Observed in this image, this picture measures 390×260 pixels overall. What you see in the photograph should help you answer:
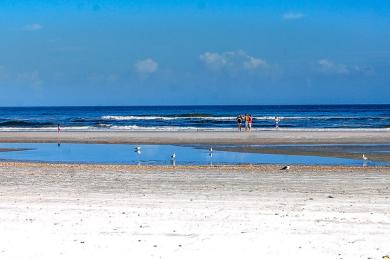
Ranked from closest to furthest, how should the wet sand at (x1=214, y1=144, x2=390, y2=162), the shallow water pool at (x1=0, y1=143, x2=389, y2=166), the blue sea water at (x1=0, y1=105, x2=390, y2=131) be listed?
the shallow water pool at (x1=0, y1=143, x2=389, y2=166) < the wet sand at (x1=214, y1=144, x2=390, y2=162) < the blue sea water at (x1=0, y1=105, x2=390, y2=131)

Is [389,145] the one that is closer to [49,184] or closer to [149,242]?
[49,184]

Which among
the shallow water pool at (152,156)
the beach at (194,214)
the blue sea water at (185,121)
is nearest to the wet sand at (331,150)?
the shallow water pool at (152,156)

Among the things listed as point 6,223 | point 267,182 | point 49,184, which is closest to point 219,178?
point 267,182

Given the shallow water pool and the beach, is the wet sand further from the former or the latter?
the beach

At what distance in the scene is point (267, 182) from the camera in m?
16.4

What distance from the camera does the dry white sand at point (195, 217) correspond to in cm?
841

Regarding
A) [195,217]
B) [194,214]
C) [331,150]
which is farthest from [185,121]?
[195,217]

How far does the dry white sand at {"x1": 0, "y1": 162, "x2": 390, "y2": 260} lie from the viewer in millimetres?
8414

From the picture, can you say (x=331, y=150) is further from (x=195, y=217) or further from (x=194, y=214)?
(x=195, y=217)

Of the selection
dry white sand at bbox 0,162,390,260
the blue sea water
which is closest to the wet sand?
dry white sand at bbox 0,162,390,260

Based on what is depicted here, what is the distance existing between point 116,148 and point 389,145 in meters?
13.6

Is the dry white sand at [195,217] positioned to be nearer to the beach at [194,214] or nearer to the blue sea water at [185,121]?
the beach at [194,214]

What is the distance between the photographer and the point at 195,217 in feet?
35.2

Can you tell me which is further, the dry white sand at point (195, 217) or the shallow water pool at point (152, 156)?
the shallow water pool at point (152, 156)
